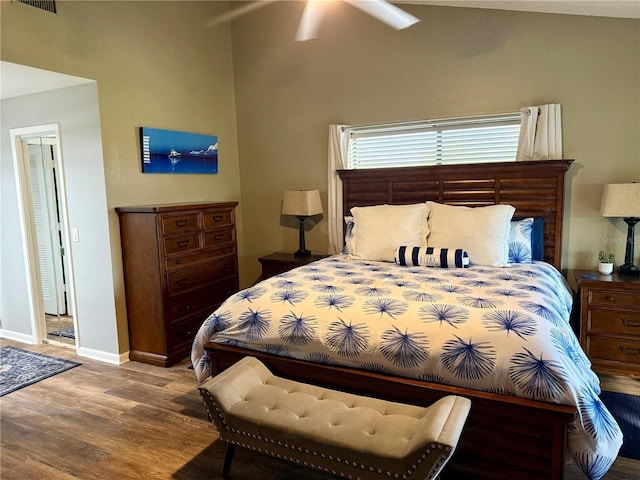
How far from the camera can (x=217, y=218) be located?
159 inches

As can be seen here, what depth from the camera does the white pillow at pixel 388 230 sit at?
354 centimetres

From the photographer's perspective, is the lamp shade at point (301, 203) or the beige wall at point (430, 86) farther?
the lamp shade at point (301, 203)

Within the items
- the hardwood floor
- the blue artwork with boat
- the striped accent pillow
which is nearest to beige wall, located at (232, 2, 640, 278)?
the blue artwork with boat

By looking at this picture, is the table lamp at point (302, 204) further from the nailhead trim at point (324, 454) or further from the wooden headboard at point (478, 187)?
the nailhead trim at point (324, 454)

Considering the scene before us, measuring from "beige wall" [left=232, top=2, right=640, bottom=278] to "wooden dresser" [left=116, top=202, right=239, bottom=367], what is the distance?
46.7 inches

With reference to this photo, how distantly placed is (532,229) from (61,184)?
3.90m

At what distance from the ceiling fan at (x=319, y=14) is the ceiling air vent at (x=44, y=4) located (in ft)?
5.66

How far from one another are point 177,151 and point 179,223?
0.87 m

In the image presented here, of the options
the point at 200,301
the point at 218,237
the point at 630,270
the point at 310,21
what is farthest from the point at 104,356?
the point at 630,270

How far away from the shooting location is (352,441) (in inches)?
67.4

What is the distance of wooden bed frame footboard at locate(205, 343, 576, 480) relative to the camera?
1791 millimetres

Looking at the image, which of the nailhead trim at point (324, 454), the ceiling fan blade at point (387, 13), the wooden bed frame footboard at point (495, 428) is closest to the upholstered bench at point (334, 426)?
the nailhead trim at point (324, 454)

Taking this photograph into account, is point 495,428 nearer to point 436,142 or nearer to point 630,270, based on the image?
point 630,270

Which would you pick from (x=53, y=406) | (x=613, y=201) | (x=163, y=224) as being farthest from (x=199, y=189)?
(x=613, y=201)
